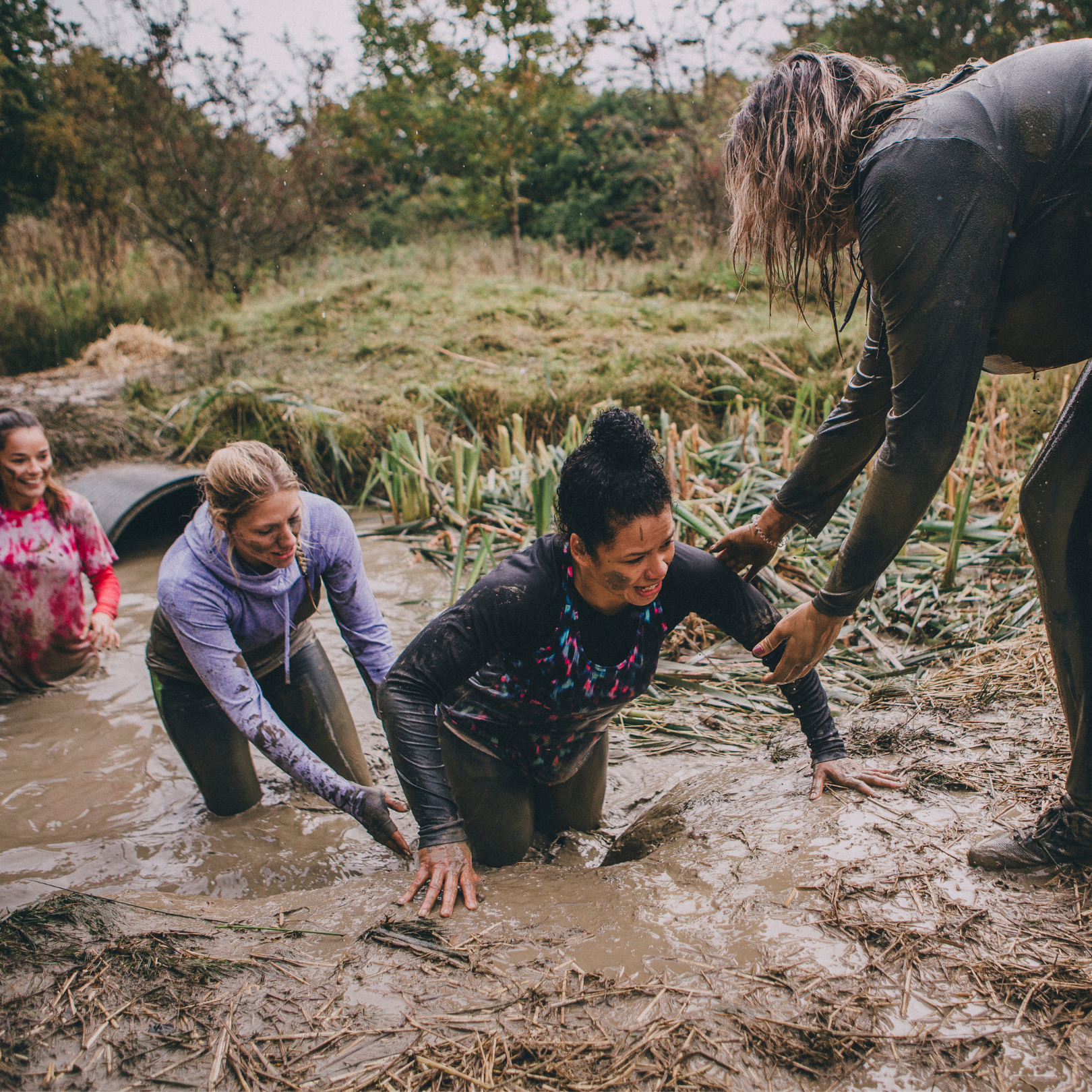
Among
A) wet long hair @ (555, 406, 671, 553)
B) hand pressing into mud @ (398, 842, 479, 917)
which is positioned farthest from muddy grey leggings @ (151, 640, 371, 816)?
wet long hair @ (555, 406, 671, 553)

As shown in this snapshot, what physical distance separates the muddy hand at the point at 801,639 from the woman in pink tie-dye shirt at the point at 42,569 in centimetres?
268

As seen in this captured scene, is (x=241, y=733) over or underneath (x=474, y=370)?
underneath

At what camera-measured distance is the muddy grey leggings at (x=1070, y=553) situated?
5.58 feet

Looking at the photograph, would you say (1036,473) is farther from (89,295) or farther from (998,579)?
(89,295)

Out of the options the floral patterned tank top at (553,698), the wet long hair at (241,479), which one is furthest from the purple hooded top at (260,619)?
the floral patterned tank top at (553,698)

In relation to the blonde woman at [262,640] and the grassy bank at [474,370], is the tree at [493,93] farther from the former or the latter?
the blonde woman at [262,640]

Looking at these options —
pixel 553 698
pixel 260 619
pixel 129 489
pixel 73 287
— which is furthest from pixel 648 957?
pixel 73 287

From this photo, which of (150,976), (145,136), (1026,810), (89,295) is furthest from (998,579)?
(145,136)

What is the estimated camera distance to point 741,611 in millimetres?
2221

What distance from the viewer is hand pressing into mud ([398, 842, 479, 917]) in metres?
1.91

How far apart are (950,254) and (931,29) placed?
1728 centimetres

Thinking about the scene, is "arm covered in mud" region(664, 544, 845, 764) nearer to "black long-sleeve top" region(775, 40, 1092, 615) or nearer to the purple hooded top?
"black long-sleeve top" region(775, 40, 1092, 615)

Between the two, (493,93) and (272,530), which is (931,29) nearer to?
(493,93)

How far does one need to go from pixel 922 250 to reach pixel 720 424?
5.03 metres
